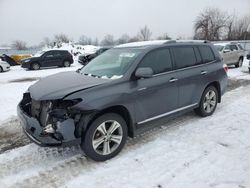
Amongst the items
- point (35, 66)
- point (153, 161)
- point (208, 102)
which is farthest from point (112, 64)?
point (35, 66)

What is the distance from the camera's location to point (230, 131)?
4719 millimetres

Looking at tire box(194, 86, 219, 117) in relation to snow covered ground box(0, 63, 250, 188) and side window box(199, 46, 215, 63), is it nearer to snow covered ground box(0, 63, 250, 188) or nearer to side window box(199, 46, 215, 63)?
snow covered ground box(0, 63, 250, 188)

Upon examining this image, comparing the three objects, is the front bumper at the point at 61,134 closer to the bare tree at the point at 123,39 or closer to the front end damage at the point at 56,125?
the front end damage at the point at 56,125

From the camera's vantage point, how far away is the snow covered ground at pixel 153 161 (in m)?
3.21

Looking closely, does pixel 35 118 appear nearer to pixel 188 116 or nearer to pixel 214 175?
pixel 214 175

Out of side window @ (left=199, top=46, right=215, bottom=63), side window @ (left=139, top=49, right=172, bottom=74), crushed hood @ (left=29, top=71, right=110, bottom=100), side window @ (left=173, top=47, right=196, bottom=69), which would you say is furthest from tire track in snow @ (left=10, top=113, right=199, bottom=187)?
side window @ (left=199, top=46, right=215, bottom=63)

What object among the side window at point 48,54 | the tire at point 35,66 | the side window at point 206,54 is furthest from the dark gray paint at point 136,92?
the side window at point 48,54

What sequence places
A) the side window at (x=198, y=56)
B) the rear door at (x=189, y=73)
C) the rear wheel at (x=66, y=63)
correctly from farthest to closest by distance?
the rear wheel at (x=66, y=63) < the side window at (x=198, y=56) < the rear door at (x=189, y=73)

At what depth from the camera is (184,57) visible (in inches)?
197

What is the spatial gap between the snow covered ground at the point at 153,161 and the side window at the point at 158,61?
1.27 metres

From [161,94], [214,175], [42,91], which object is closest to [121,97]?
[161,94]

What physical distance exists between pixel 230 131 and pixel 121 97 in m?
2.44

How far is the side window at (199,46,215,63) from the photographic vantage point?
549 cm

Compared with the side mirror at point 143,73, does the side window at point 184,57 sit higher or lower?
higher
